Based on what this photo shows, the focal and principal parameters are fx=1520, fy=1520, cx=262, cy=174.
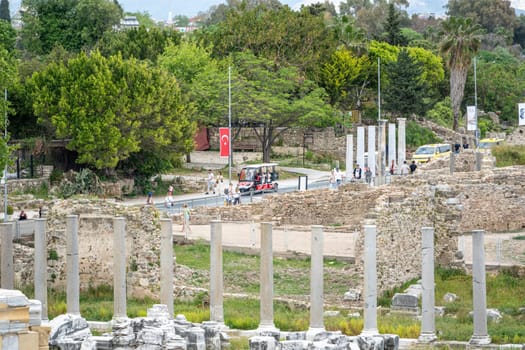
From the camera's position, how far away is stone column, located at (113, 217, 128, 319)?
35406mm

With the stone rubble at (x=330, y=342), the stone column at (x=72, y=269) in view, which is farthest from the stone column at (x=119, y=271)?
the stone rubble at (x=330, y=342)

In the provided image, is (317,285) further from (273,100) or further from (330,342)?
(273,100)

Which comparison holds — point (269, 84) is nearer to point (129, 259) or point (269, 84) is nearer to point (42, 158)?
point (42, 158)

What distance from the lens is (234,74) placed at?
267ft

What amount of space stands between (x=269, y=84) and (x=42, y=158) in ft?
63.4

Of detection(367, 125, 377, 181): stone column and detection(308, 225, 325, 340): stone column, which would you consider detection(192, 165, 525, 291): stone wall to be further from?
detection(367, 125, 377, 181): stone column

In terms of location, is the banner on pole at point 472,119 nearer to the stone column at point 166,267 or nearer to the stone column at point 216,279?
the stone column at point 166,267

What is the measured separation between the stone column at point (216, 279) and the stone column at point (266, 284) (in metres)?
1.50

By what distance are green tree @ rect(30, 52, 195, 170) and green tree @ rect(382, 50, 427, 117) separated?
1134 inches

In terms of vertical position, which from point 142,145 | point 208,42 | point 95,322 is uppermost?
point 208,42

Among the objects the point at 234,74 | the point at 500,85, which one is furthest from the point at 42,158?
the point at 500,85

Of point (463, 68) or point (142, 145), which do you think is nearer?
point (142, 145)

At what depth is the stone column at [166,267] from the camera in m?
36.0

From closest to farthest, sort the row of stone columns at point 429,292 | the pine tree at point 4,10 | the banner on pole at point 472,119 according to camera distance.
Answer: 1. the row of stone columns at point 429,292
2. the banner on pole at point 472,119
3. the pine tree at point 4,10
